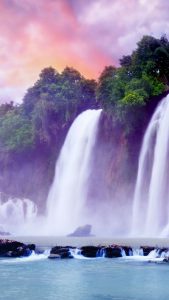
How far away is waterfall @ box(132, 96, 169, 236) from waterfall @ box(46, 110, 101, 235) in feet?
25.2

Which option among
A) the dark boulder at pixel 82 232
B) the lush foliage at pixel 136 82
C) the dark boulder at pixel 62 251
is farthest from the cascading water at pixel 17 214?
the dark boulder at pixel 62 251

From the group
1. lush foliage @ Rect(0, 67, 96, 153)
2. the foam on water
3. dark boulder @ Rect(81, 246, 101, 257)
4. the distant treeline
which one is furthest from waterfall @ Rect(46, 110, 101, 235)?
dark boulder @ Rect(81, 246, 101, 257)

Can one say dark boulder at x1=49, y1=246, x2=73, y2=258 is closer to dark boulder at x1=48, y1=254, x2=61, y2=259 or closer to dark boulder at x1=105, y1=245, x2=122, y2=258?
dark boulder at x1=48, y1=254, x2=61, y2=259

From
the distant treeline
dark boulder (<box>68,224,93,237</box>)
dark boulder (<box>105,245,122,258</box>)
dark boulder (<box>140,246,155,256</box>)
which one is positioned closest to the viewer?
dark boulder (<box>140,246,155,256</box>)

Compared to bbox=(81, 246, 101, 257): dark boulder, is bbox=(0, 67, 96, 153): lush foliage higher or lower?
higher

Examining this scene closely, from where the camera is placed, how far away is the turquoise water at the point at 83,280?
1591 cm

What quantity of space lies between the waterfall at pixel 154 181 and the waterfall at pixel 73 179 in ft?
25.2

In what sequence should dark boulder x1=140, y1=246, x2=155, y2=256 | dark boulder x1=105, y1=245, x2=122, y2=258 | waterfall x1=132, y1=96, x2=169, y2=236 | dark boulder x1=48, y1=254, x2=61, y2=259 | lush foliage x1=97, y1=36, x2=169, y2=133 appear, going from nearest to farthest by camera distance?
dark boulder x1=140, y1=246, x2=155, y2=256 → dark boulder x1=105, y1=245, x2=122, y2=258 → dark boulder x1=48, y1=254, x2=61, y2=259 → waterfall x1=132, y1=96, x2=169, y2=236 → lush foliage x1=97, y1=36, x2=169, y2=133

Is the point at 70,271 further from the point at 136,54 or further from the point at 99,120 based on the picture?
the point at 136,54

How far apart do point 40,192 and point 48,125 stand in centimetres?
676

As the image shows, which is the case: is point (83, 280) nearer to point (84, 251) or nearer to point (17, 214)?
point (84, 251)

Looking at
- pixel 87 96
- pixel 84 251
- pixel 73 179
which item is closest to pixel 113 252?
pixel 84 251

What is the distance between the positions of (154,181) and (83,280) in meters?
18.2

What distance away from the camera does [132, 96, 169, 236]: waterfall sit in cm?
3491
